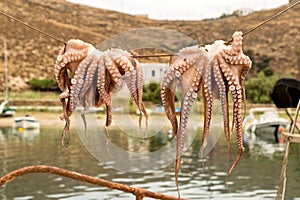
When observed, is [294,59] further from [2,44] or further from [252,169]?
[252,169]

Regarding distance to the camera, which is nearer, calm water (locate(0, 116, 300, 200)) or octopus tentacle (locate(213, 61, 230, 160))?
octopus tentacle (locate(213, 61, 230, 160))

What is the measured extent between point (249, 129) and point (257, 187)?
11907 millimetres

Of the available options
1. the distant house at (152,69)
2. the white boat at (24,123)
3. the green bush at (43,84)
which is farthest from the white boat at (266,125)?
the green bush at (43,84)

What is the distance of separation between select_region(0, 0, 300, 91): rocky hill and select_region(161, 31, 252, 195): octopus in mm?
39004

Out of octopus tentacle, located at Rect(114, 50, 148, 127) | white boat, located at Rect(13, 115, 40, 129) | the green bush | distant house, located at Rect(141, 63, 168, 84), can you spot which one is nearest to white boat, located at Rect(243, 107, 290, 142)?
white boat, located at Rect(13, 115, 40, 129)

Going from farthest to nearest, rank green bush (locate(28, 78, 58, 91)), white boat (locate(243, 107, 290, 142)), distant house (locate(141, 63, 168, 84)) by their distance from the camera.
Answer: green bush (locate(28, 78, 58, 91)), white boat (locate(243, 107, 290, 142)), distant house (locate(141, 63, 168, 84))

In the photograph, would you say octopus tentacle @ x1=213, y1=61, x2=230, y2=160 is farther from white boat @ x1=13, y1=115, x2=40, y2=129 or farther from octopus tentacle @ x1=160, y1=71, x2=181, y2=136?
white boat @ x1=13, y1=115, x2=40, y2=129

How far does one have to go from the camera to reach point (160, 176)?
36.1 feet

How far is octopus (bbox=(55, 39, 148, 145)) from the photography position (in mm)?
1758

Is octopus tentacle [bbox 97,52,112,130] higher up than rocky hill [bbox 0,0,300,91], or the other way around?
rocky hill [bbox 0,0,300,91]

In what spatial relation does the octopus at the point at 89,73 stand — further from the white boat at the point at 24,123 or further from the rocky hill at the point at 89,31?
the rocky hill at the point at 89,31

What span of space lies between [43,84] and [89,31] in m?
14.5

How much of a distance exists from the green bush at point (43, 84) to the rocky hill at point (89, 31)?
1047 millimetres

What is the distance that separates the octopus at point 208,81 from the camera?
1.70m
